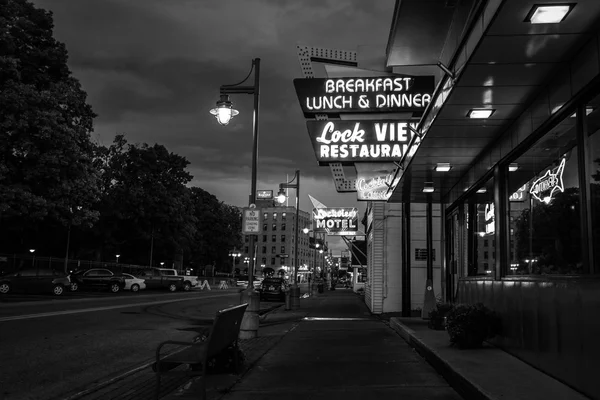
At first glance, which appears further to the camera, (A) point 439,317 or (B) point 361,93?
(B) point 361,93

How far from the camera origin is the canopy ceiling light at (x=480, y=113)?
893cm

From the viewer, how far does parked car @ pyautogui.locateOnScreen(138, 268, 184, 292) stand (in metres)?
45.8

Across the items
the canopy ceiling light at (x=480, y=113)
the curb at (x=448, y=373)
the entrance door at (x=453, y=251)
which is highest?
the canopy ceiling light at (x=480, y=113)

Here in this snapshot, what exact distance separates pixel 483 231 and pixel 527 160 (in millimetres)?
4106

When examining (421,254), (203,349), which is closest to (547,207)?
(203,349)

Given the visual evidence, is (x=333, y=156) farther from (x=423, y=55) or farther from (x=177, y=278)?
(x=177, y=278)

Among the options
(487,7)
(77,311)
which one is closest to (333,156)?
(77,311)

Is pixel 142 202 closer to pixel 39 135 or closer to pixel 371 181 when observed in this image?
pixel 39 135

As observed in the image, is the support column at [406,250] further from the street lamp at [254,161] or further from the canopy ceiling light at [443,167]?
the street lamp at [254,161]

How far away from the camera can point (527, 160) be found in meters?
9.39

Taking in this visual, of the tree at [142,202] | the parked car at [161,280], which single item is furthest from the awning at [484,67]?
the tree at [142,202]

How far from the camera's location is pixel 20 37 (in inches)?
1215

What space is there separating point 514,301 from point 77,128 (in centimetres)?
2956

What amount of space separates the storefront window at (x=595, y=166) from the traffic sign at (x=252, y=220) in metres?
9.03
